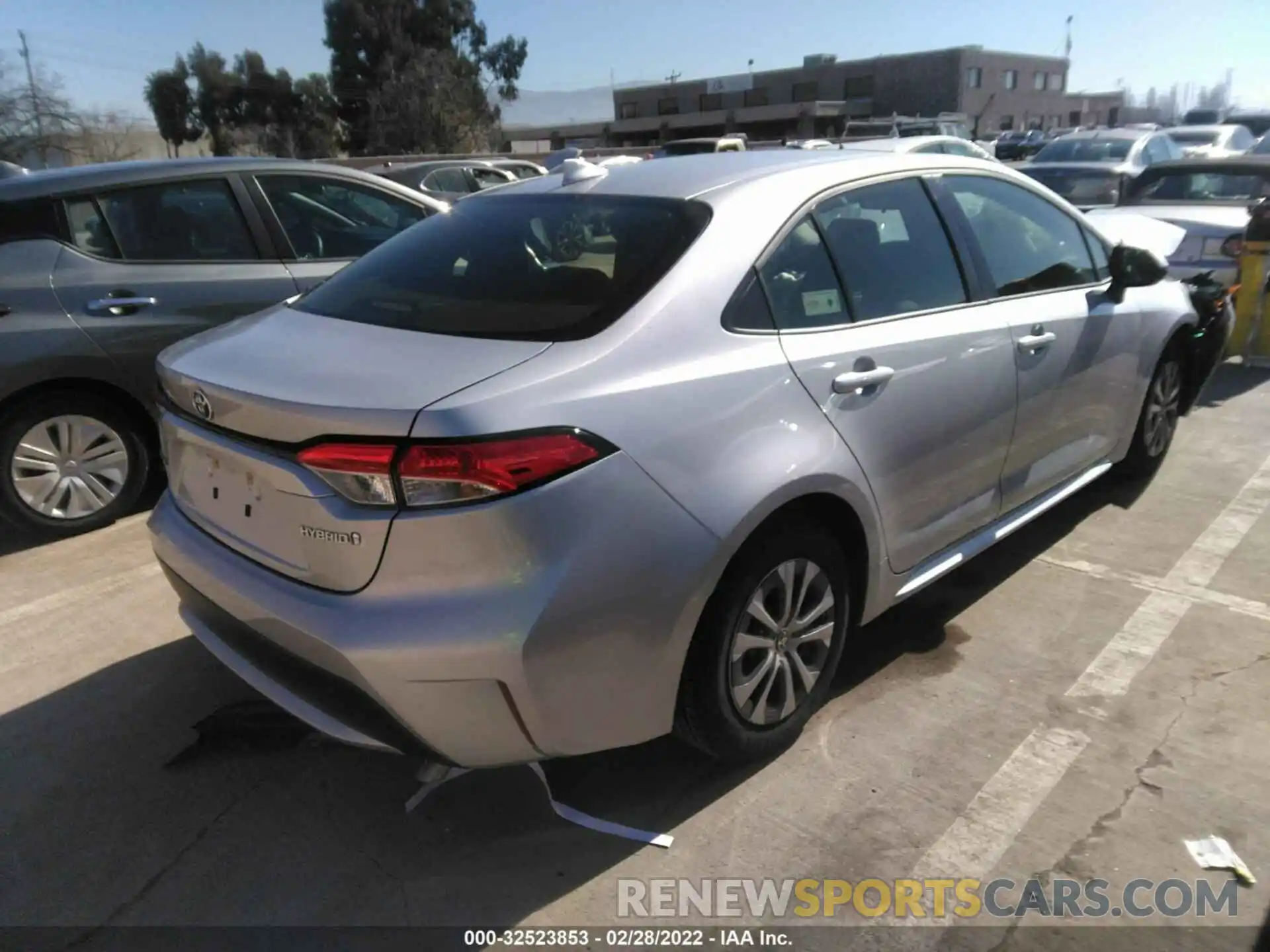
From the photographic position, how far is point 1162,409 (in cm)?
487

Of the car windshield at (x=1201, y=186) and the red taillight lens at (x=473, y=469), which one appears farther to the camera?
the car windshield at (x=1201, y=186)

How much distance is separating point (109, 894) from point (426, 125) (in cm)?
4217

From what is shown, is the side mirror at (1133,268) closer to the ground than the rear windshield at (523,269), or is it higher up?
closer to the ground

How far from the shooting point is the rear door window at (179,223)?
484 centimetres

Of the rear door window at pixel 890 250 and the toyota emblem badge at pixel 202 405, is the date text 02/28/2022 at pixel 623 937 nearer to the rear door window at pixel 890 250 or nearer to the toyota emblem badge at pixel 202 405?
the toyota emblem badge at pixel 202 405

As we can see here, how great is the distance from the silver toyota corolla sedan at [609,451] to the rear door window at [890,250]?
0.01 m

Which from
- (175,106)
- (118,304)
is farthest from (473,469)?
(175,106)

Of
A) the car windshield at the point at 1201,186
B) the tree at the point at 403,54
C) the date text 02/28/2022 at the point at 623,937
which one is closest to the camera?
the date text 02/28/2022 at the point at 623,937

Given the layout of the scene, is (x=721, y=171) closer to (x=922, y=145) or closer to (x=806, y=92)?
(x=922, y=145)

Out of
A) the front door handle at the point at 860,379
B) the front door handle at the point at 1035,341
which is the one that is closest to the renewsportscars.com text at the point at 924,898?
the front door handle at the point at 860,379

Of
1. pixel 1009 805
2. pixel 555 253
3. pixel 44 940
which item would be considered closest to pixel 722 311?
pixel 555 253

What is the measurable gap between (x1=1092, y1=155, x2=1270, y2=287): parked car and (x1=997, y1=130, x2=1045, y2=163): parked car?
23.3m

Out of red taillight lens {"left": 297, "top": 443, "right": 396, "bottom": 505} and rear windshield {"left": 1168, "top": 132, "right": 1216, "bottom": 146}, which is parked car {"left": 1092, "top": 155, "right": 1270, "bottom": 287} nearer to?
red taillight lens {"left": 297, "top": 443, "right": 396, "bottom": 505}

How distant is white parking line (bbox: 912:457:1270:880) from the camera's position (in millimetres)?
2555
